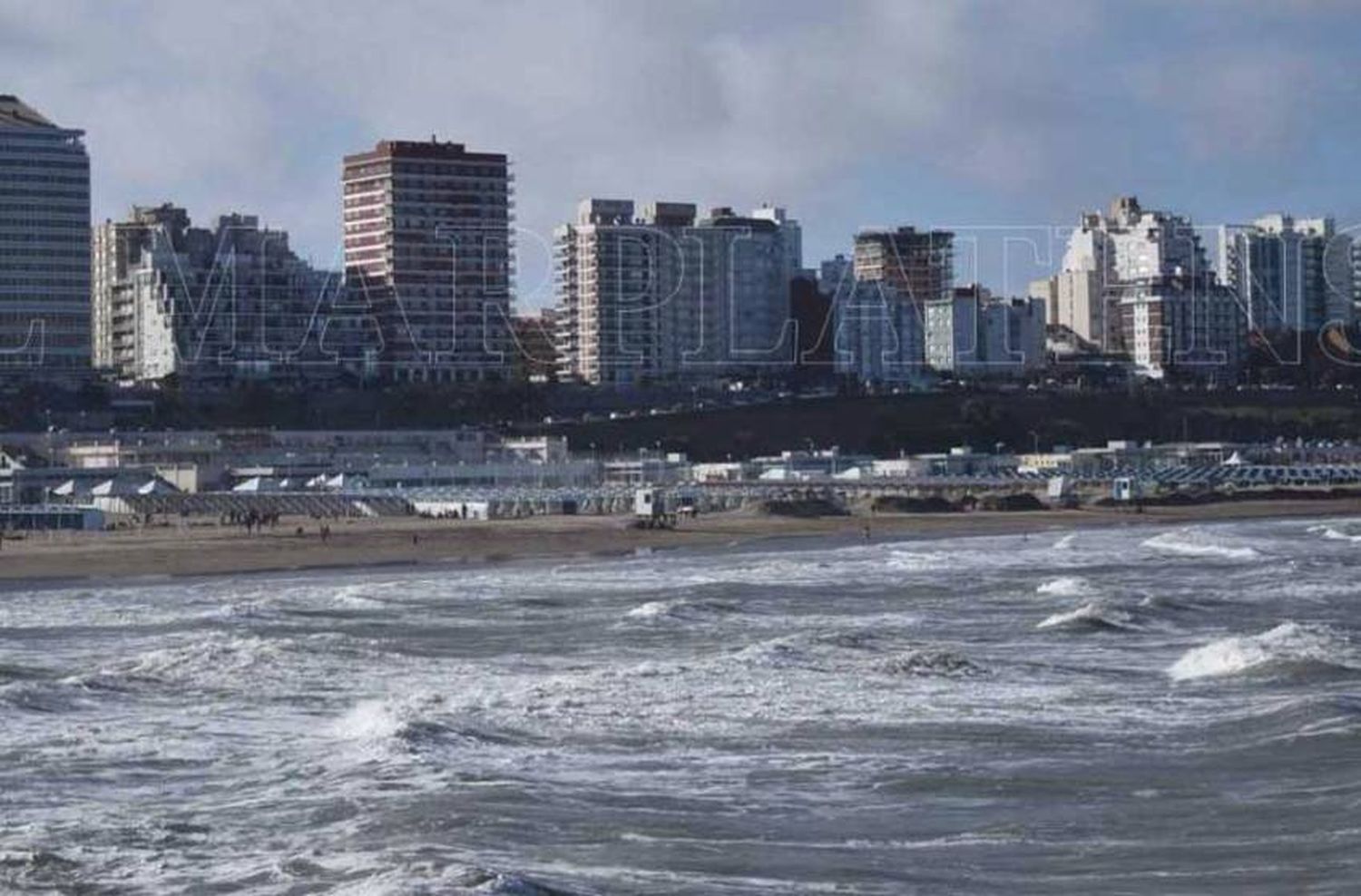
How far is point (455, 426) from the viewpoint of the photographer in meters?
108

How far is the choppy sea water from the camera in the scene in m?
16.7

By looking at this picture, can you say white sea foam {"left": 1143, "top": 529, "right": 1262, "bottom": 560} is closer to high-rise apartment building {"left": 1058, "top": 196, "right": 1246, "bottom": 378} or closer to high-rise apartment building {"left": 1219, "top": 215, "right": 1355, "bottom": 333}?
high-rise apartment building {"left": 1058, "top": 196, "right": 1246, "bottom": 378}

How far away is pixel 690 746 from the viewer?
21.9m

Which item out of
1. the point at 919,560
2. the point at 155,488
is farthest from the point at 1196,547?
the point at 155,488

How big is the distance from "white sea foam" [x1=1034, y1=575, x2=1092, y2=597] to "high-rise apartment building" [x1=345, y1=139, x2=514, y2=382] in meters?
83.2

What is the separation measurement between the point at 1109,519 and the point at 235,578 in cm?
→ 3139

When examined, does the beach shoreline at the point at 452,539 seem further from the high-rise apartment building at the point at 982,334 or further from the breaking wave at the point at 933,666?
the high-rise apartment building at the point at 982,334

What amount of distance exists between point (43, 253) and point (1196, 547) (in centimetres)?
7425

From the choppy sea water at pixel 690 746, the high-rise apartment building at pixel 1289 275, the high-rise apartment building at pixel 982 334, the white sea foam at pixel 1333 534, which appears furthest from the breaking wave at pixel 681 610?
the high-rise apartment building at pixel 1289 275

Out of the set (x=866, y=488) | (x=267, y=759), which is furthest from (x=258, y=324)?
(x=267, y=759)

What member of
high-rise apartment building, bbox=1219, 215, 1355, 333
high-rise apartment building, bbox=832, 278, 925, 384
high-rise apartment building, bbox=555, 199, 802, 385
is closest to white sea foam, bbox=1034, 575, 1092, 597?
high-rise apartment building, bbox=555, 199, 802, 385

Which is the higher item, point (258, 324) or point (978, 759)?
point (258, 324)

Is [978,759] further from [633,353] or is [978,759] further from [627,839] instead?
[633,353]

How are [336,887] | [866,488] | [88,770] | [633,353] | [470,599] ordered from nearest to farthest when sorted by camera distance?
[336,887] → [88,770] → [470,599] → [866,488] → [633,353]
